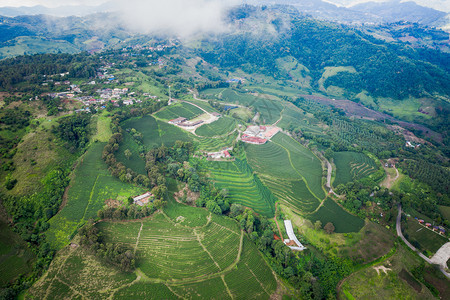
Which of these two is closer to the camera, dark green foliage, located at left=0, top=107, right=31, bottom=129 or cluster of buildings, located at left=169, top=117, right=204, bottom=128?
dark green foliage, located at left=0, top=107, right=31, bottom=129

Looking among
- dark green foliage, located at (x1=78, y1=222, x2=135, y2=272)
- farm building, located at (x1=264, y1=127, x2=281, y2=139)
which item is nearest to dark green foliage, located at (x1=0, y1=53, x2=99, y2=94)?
dark green foliage, located at (x1=78, y1=222, x2=135, y2=272)

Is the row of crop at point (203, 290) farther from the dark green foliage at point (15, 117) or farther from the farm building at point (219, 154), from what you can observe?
the dark green foliage at point (15, 117)

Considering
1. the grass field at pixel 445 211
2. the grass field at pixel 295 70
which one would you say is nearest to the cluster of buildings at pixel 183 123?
the grass field at pixel 445 211

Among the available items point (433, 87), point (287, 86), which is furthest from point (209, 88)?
point (433, 87)

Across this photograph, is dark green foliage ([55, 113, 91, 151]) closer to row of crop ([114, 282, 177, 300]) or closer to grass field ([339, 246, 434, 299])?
row of crop ([114, 282, 177, 300])

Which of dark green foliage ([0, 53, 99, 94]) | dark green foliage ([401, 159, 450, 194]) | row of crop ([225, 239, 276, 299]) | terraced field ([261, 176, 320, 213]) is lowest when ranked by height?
terraced field ([261, 176, 320, 213])

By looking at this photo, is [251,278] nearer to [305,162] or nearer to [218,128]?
[305,162]
